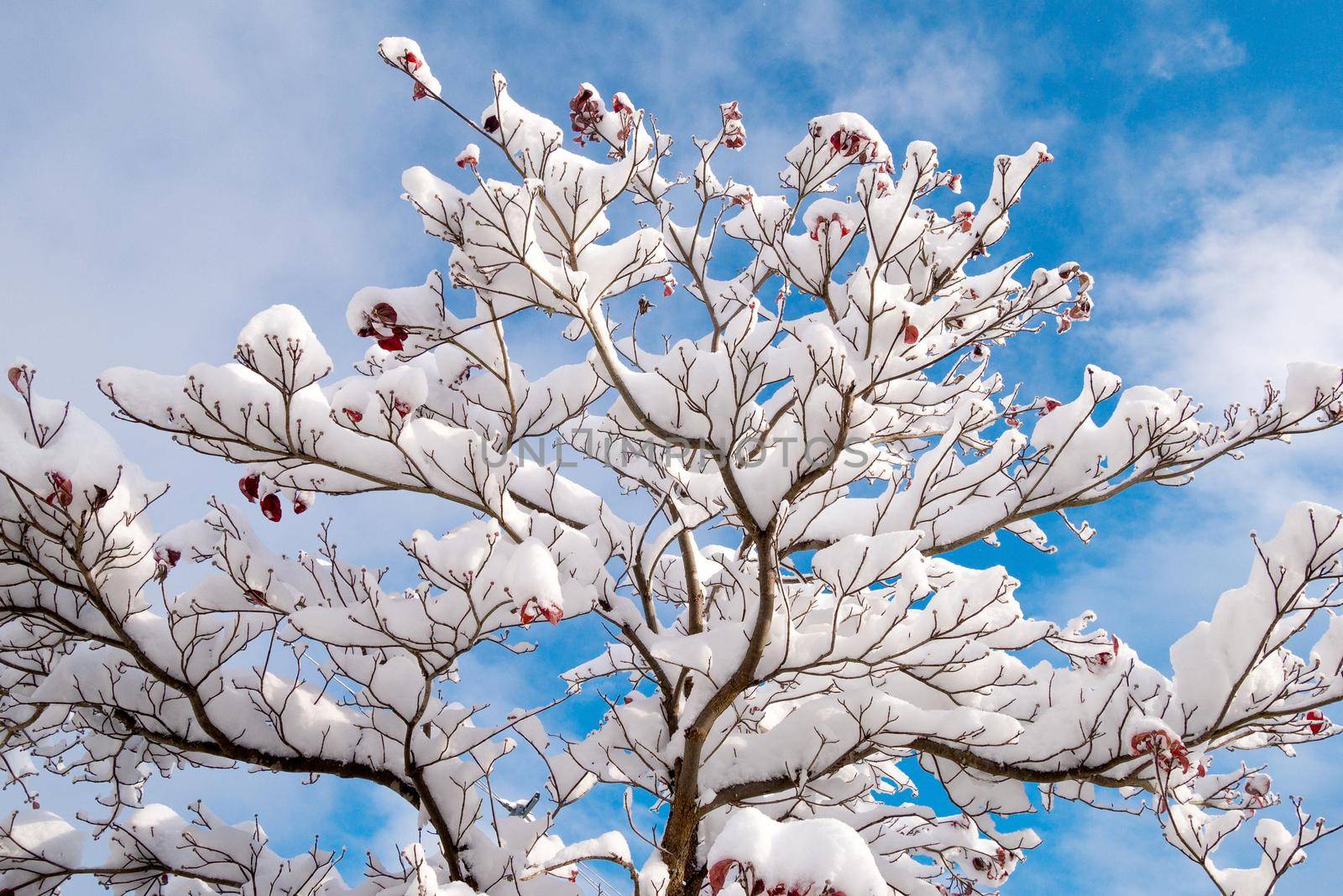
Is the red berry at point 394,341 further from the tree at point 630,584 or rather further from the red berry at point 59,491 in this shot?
the red berry at point 59,491

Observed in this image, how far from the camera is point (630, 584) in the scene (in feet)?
14.0

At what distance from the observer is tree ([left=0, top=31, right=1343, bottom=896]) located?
10.1ft

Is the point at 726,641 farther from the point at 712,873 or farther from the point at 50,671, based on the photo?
the point at 50,671

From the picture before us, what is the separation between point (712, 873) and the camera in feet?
6.16

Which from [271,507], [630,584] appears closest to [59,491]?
[271,507]

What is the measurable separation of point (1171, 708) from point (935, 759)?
0.97m

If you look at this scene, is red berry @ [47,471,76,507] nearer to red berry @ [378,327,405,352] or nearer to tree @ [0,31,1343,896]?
tree @ [0,31,1343,896]

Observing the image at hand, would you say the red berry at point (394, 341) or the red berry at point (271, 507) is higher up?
the red berry at point (394, 341)

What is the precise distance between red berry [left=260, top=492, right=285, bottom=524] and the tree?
0.06 feet

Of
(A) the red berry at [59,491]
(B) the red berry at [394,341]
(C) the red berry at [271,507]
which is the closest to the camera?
(A) the red berry at [59,491]

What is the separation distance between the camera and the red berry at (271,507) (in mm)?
3684

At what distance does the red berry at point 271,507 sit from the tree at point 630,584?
18mm

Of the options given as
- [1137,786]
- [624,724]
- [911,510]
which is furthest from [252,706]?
[1137,786]

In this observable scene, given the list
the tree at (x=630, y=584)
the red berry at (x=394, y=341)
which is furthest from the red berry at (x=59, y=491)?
the red berry at (x=394, y=341)
